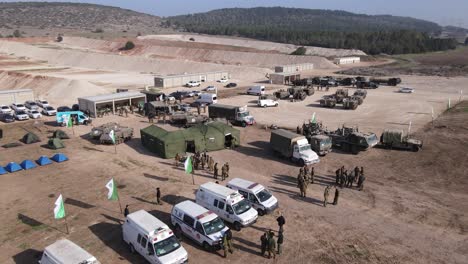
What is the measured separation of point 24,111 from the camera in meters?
50.3

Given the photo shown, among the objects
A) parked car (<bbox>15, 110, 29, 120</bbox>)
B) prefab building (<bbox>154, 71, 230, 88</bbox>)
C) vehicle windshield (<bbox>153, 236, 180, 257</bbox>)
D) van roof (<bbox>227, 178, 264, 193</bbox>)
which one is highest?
→ prefab building (<bbox>154, 71, 230, 88</bbox>)

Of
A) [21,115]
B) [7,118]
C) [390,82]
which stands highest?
[390,82]

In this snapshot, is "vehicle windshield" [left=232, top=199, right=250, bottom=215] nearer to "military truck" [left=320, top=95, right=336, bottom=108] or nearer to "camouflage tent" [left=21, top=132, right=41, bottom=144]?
"camouflage tent" [left=21, top=132, right=41, bottom=144]

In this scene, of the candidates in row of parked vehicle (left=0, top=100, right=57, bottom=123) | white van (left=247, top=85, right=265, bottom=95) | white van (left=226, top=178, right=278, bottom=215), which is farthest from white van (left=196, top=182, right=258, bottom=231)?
white van (left=247, top=85, right=265, bottom=95)

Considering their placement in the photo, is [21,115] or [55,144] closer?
[55,144]

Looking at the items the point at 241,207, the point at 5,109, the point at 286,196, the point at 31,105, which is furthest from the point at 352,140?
the point at 5,109

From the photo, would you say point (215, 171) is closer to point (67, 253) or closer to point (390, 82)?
point (67, 253)

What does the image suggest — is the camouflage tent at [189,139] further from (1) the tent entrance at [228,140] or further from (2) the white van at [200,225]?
(2) the white van at [200,225]

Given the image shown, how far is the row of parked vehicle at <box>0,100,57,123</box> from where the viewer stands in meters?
49.1

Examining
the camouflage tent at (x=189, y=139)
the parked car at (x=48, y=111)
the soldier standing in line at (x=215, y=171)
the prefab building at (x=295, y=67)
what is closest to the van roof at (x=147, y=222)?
the soldier standing in line at (x=215, y=171)

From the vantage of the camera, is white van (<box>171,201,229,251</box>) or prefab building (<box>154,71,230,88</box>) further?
prefab building (<box>154,71,230,88</box>)

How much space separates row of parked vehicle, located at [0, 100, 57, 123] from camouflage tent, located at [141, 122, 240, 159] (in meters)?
20.7

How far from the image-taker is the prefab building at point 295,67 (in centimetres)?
8962

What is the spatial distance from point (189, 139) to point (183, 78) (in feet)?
145
